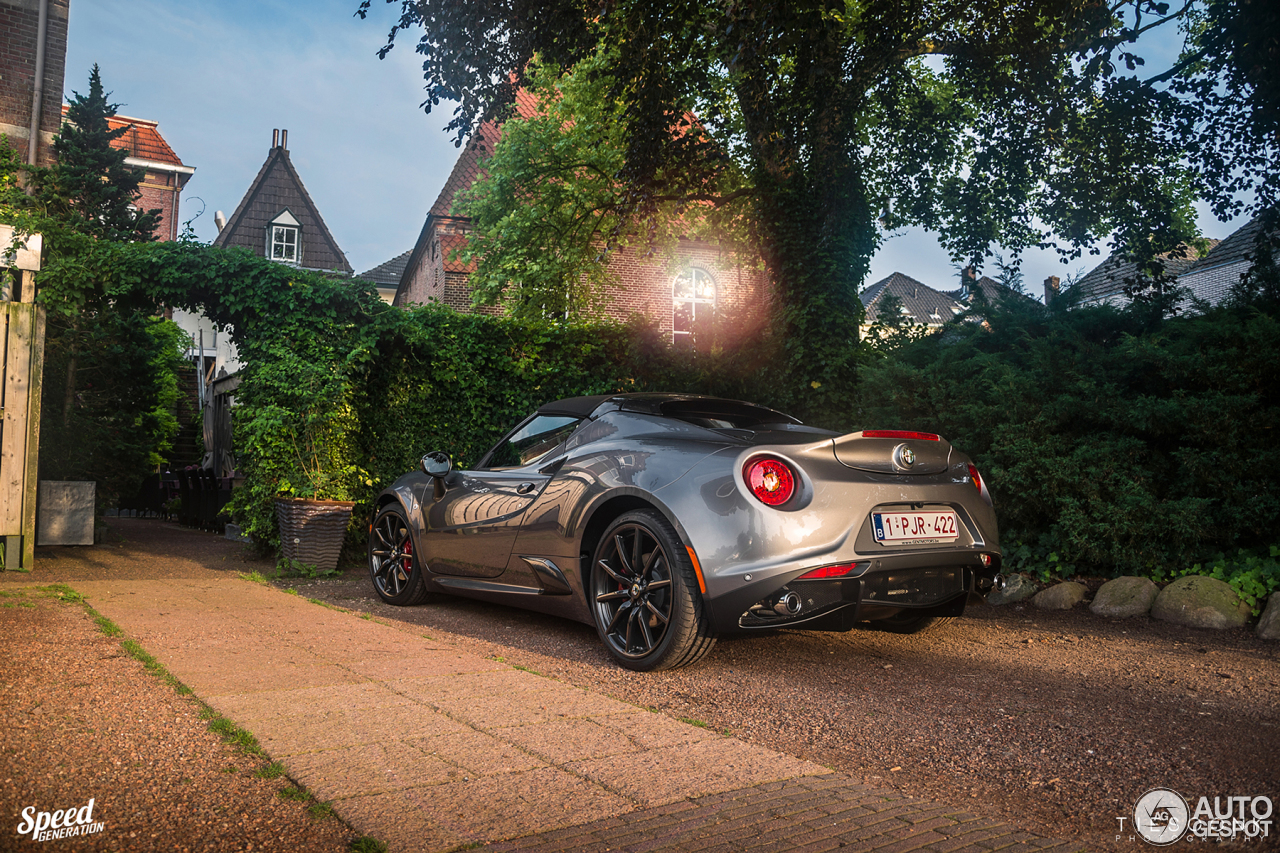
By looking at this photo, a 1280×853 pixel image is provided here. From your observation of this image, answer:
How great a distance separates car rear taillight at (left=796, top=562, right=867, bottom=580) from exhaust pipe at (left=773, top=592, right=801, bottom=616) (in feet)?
0.29

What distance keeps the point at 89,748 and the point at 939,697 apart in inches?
122

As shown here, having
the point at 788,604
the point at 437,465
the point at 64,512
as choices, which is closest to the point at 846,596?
the point at 788,604

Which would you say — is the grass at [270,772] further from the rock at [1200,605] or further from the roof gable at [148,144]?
the roof gable at [148,144]

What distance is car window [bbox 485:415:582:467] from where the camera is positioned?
16.6 ft

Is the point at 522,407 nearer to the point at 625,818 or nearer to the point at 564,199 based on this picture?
the point at 625,818

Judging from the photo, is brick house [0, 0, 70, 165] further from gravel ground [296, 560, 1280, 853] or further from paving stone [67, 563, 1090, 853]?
paving stone [67, 563, 1090, 853]

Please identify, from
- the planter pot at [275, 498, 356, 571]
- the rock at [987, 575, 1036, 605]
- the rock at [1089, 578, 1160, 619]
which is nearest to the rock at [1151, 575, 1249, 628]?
the rock at [1089, 578, 1160, 619]

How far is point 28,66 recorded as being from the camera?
43.8ft

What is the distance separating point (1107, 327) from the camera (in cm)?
655

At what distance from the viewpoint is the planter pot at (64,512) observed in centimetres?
846

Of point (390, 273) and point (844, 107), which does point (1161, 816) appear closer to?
point (844, 107)

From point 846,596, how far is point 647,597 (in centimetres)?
93

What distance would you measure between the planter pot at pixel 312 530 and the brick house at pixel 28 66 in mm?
9508

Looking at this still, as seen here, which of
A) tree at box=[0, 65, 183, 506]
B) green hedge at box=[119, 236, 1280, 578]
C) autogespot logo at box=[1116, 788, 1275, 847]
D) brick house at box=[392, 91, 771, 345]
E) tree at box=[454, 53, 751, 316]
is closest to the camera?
autogespot logo at box=[1116, 788, 1275, 847]
